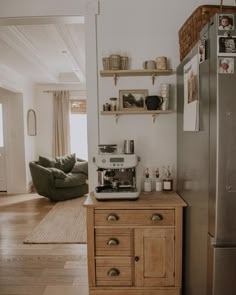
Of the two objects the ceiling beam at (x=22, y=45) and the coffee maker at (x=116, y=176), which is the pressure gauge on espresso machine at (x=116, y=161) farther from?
the ceiling beam at (x=22, y=45)

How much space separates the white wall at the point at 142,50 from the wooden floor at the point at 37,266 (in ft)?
4.06

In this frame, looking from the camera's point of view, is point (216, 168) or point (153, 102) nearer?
point (216, 168)

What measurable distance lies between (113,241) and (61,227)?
1.94 m

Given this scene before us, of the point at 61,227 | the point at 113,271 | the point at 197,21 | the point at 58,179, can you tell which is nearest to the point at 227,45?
the point at 197,21

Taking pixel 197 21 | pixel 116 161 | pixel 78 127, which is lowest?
pixel 116 161

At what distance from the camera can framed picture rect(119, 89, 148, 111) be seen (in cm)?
219

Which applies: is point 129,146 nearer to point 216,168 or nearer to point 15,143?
point 216,168

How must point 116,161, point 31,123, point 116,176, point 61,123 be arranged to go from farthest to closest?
point 61,123
point 31,123
point 116,176
point 116,161

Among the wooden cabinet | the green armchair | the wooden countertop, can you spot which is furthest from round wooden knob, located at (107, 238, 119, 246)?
the green armchair

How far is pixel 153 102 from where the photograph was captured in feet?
6.72

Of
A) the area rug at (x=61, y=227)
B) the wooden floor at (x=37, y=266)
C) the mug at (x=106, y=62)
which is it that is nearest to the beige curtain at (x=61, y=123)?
the area rug at (x=61, y=227)

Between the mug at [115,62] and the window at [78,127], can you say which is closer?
the mug at [115,62]

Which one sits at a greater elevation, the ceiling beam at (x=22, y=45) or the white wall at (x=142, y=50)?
the ceiling beam at (x=22, y=45)

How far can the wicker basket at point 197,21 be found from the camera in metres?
1.50
